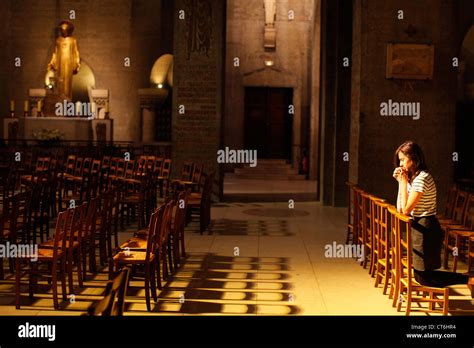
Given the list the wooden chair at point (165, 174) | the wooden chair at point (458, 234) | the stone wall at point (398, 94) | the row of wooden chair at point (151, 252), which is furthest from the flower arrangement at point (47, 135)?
the wooden chair at point (458, 234)

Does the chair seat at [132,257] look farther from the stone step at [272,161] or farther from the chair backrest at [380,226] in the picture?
the stone step at [272,161]

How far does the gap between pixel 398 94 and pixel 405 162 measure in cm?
462

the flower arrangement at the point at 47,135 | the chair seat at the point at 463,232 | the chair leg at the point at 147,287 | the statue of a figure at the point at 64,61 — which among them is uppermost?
the statue of a figure at the point at 64,61

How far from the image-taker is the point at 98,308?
124 inches

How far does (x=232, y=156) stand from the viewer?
69.6ft

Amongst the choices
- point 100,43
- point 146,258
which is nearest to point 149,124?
point 100,43

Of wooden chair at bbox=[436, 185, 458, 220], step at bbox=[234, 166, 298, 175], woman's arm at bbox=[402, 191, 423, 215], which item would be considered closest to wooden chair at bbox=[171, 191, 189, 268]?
woman's arm at bbox=[402, 191, 423, 215]

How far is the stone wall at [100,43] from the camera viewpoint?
23.0 metres

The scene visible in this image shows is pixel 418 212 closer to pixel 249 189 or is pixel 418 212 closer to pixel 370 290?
pixel 370 290

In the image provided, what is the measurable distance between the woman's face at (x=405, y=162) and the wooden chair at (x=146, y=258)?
7.09ft

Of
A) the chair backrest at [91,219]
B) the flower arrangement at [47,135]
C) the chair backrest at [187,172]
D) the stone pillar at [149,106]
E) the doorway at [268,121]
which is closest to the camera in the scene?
the chair backrest at [91,219]

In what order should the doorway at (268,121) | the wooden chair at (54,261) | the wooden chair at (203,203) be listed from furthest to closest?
the doorway at (268,121), the wooden chair at (203,203), the wooden chair at (54,261)

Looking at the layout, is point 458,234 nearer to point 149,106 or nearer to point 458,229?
point 458,229

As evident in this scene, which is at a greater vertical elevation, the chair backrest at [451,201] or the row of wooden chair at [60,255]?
the chair backrest at [451,201]
